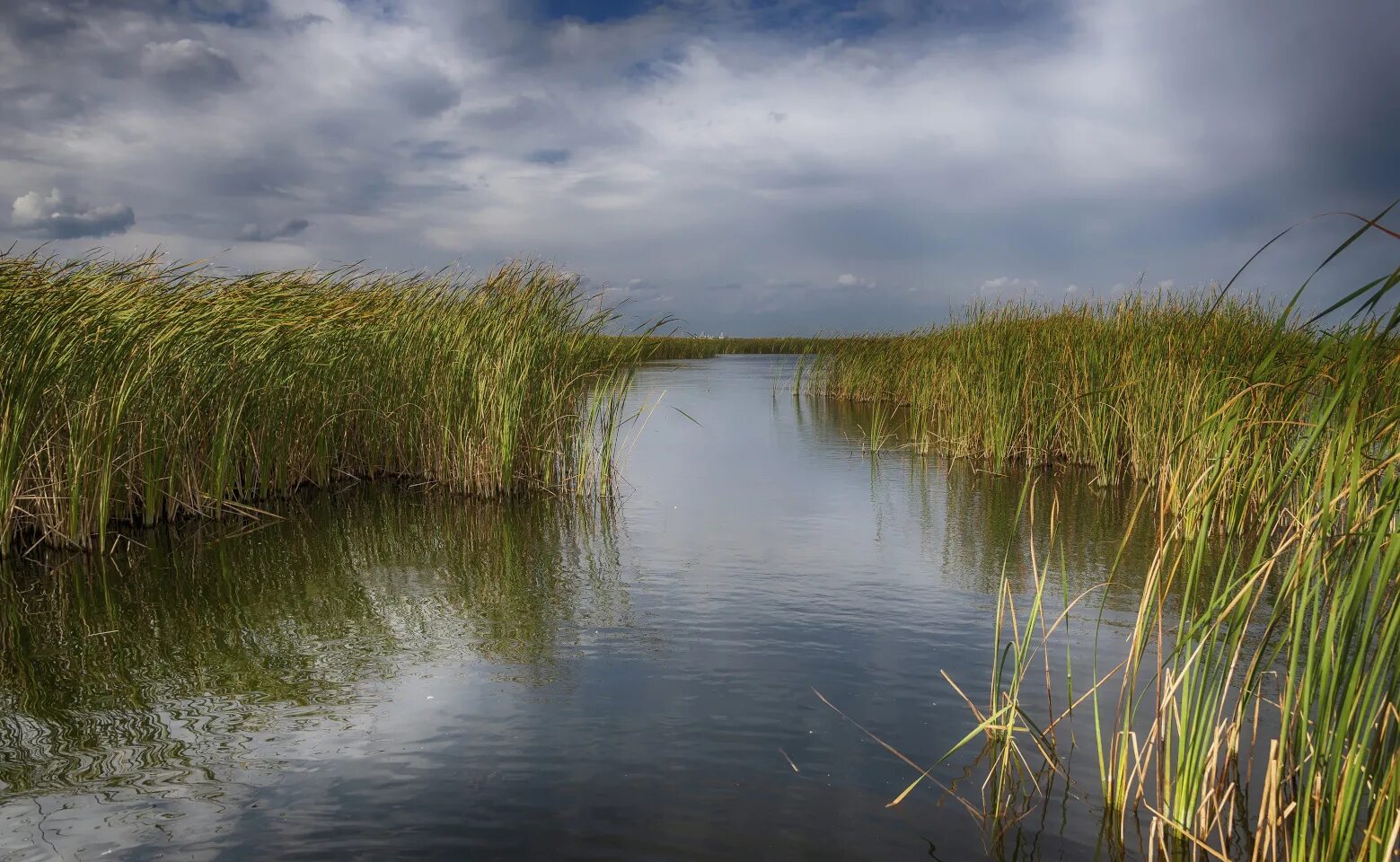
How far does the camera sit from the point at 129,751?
13.0ft

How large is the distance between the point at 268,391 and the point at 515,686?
18.3 ft

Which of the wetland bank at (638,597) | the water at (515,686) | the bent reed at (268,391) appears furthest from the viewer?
the bent reed at (268,391)

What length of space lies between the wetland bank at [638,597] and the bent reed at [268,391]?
48 mm

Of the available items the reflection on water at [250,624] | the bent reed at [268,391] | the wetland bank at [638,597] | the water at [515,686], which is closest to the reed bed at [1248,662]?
the wetland bank at [638,597]

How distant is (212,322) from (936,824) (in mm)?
7226

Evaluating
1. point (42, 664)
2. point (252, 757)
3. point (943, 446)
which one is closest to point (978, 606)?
point (252, 757)

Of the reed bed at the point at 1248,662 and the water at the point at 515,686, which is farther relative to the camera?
→ the water at the point at 515,686

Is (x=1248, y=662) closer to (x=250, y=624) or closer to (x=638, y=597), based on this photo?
(x=638, y=597)

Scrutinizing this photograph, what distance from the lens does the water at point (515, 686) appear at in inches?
133

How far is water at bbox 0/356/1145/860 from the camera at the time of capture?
338 cm

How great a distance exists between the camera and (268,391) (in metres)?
9.03

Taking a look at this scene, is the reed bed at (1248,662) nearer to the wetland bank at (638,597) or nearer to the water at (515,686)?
the wetland bank at (638,597)

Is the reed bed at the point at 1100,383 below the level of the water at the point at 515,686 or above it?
above

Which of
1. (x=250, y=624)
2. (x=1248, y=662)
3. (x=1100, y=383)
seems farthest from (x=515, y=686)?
(x=1100, y=383)
